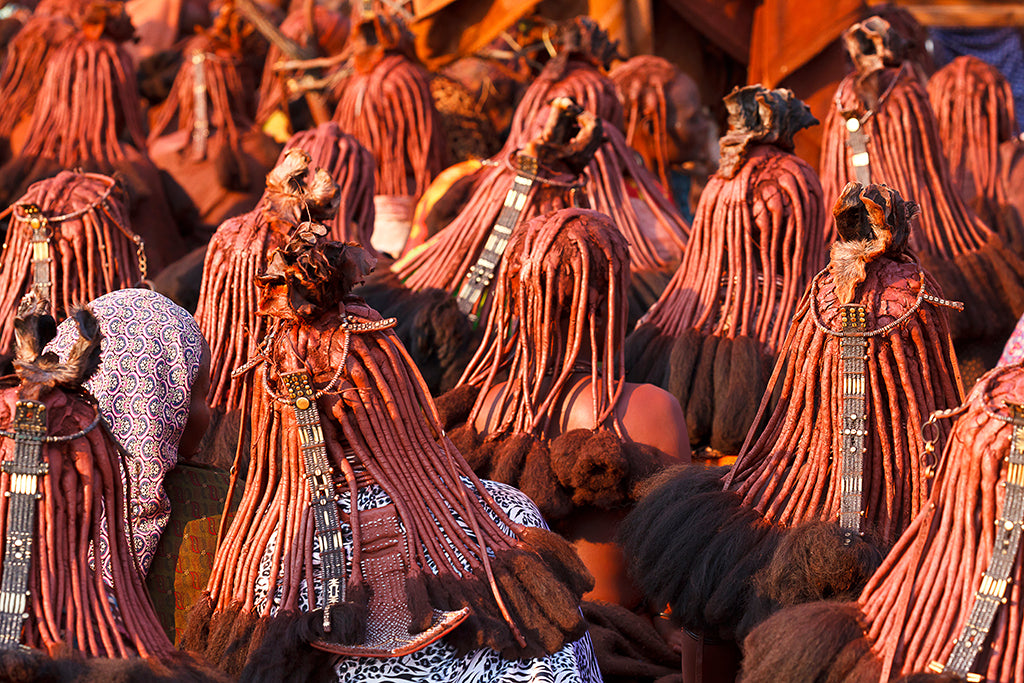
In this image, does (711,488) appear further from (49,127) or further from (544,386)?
(49,127)

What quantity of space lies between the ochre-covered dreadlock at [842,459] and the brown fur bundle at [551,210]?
64.1 inches

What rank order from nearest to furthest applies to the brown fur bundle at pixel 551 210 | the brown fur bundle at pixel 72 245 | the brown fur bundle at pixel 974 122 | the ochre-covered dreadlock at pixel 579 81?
the brown fur bundle at pixel 72 245 → the brown fur bundle at pixel 551 210 → the ochre-covered dreadlock at pixel 579 81 → the brown fur bundle at pixel 974 122

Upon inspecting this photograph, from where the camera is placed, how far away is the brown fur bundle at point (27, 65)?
748 cm

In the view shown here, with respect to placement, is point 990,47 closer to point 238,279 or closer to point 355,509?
point 238,279

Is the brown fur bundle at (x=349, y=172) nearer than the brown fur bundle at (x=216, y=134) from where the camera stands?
Yes

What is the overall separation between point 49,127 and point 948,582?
5456 mm

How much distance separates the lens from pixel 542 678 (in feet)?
7.70

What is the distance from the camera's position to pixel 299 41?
335 inches

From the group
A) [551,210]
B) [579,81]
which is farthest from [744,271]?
[579,81]

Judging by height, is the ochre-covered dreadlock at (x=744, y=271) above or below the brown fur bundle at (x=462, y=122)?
below

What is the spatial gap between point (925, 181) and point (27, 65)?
5.22 meters

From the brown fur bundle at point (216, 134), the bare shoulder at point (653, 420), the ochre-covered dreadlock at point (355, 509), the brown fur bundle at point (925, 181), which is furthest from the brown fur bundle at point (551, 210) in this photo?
the brown fur bundle at point (216, 134)

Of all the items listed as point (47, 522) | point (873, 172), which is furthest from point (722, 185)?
point (47, 522)

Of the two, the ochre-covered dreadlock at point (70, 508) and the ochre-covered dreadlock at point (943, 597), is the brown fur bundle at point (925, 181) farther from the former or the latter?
the ochre-covered dreadlock at point (70, 508)
